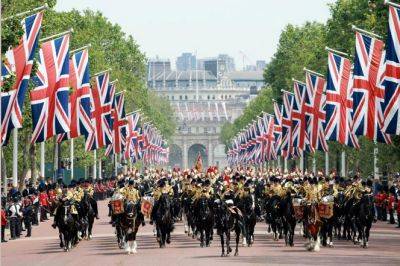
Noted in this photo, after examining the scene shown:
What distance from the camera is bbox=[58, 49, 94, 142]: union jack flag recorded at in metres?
64.4

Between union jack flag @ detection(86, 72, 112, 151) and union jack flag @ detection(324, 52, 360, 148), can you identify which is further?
union jack flag @ detection(86, 72, 112, 151)

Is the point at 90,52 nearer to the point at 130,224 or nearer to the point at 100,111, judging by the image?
the point at 100,111

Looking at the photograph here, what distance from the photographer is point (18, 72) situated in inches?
1736

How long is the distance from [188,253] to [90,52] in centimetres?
6707

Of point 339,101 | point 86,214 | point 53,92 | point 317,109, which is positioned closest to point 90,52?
point 317,109

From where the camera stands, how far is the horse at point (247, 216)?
4459cm

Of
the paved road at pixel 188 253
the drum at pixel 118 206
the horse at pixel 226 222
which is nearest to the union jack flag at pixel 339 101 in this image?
the paved road at pixel 188 253

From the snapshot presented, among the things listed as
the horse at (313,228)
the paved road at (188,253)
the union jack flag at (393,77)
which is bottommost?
the paved road at (188,253)

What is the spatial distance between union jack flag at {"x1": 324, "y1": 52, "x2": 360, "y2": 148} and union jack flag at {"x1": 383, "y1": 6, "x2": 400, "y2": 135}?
51.1ft

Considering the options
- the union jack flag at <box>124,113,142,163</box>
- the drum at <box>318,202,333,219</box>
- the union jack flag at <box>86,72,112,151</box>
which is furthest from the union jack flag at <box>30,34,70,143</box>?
the union jack flag at <box>124,113,142,163</box>

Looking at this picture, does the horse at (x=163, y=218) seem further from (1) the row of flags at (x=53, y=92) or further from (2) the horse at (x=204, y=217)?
(1) the row of flags at (x=53, y=92)

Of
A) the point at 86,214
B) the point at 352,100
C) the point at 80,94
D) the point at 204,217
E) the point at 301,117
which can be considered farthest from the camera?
the point at 301,117

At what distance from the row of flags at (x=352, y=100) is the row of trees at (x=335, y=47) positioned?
2.60m

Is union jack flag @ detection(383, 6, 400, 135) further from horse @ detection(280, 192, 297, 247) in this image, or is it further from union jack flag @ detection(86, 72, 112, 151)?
union jack flag @ detection(86, 72, 112, 151)
